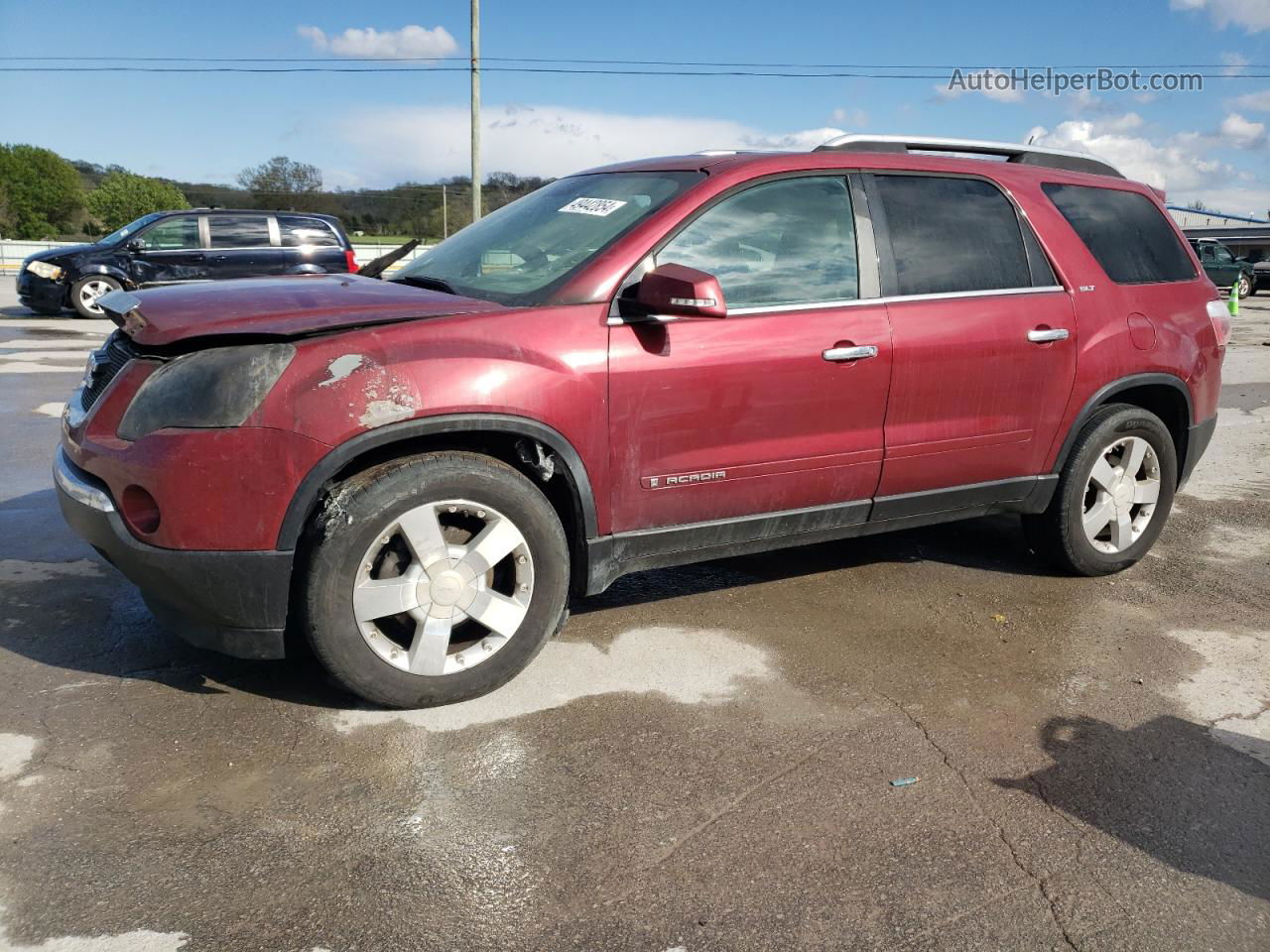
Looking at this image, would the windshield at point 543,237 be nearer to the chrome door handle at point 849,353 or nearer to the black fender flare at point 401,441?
the black fender flare at point 401,441

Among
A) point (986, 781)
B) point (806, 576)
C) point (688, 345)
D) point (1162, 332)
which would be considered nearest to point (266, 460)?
point (688, 345)

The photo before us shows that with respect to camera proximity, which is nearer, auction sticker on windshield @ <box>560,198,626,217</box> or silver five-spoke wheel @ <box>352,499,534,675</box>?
silver five-spoke wheel @ <box>352,499,534,675</box>

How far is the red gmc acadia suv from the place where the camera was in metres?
3.07

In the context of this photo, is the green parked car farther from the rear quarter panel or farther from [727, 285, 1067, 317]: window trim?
[727, 285, 1067, 317]: window trim

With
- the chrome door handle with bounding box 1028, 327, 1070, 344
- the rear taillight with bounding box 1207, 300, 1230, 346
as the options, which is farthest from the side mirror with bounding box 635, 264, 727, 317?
the rear taillight with bounding box 1207, 300, 1230, 346

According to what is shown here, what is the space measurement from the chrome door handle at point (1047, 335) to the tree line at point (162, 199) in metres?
47.7

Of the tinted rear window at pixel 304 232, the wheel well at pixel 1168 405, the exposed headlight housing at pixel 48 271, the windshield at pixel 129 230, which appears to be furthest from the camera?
the exposed headlight housing at pixel 48 271

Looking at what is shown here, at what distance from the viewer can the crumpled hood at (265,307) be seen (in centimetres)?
310

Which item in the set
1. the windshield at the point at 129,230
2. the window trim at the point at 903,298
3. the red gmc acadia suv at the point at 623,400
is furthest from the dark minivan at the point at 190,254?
the window trim at the point at 903,298

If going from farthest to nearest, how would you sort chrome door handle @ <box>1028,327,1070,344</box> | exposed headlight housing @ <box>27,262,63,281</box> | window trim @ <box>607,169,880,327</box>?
exposed headlight housing @ <box>27,262,63,281</box> < chrome door handle @ <box>1028,327,1070,344</box> < window trim @ <box>607,169,880,327</box>

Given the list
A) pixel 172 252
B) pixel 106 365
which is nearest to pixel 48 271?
pixel 172 252

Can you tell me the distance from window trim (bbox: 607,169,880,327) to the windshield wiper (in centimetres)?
65

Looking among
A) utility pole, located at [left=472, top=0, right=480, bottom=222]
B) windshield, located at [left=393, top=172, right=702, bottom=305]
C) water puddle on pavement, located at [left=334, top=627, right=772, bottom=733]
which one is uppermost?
utility pole, located at [left=472, top=0, right=480, bottom=222]

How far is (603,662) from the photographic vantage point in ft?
12.4
